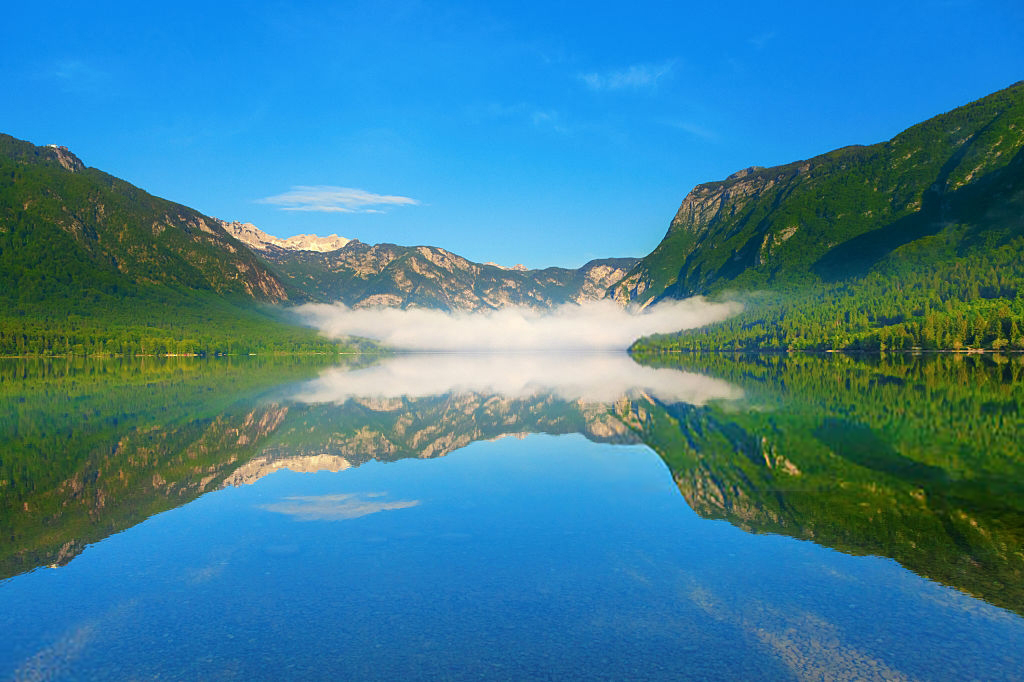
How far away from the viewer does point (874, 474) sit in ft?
89.4

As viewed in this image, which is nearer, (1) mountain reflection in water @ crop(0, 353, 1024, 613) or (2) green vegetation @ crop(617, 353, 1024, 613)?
(2) green vegetation @ crop(617, 353, 1024, 613)

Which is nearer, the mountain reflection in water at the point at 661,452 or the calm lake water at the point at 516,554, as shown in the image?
the calm lake water at the point at 516,554

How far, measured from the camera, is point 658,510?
75.2 ft

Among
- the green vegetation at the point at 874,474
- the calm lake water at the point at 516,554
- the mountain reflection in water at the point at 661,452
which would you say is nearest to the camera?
the calm lake water at the point at 516,554

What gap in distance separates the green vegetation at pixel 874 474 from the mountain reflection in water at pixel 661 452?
10 centimetres

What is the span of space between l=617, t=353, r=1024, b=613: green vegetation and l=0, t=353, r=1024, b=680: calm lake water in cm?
15

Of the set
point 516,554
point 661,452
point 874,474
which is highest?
point 516,554

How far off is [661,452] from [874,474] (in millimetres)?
10482

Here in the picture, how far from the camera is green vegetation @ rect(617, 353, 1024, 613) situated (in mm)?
17609

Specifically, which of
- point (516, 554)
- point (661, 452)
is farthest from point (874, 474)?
point (516, 554)

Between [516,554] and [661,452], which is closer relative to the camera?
[516,554]

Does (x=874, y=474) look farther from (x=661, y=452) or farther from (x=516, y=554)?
(x=516, y=554)

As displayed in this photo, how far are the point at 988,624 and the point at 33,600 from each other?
2020 centimetres

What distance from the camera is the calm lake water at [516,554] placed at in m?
11.9
